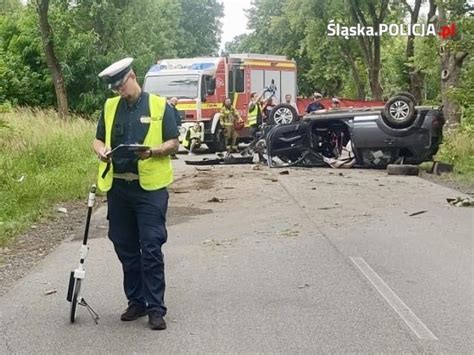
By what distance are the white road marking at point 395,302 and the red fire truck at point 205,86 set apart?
17.3 metres

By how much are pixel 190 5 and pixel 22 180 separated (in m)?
71.4

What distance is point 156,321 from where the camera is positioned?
564cm

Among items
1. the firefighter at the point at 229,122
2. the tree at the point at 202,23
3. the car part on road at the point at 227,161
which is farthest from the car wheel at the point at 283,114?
the tree at the point at 202,23

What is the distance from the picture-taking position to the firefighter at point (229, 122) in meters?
24.1

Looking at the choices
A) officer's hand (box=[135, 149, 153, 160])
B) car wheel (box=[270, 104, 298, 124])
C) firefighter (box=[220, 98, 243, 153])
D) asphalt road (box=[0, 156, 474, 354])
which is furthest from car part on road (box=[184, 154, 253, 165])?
officer's hand (box=[135, 149, 153, 160])

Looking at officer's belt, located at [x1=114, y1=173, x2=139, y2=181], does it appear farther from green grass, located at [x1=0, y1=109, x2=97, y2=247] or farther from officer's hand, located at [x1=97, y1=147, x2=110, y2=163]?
green grass, located at [x1=0, y1=109, x2=97, y2=247]

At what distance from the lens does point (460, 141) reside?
18.8 m

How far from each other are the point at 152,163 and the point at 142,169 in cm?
8

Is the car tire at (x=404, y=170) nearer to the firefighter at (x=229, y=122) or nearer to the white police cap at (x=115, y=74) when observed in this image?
the firefighter at (x=229, y=122)

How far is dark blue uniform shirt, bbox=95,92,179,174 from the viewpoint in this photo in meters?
5.62

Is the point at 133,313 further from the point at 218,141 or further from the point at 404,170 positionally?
the point at 218,141

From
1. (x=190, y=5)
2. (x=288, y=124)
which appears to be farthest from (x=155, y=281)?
(x=190, y=5)

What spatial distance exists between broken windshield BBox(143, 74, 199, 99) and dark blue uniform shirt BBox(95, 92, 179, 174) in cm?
1947

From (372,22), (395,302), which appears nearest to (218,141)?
(372,22)
